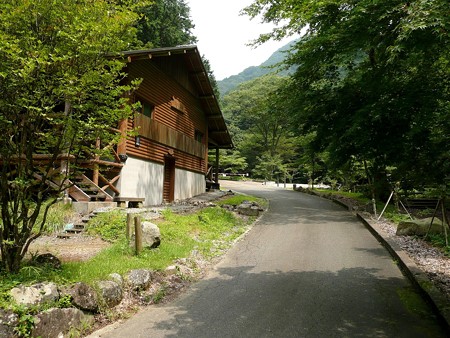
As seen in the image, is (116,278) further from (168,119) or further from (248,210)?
(168,119)

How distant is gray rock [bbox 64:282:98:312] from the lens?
467cm

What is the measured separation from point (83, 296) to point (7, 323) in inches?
42.9

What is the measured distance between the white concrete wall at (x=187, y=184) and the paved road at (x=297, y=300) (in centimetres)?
976

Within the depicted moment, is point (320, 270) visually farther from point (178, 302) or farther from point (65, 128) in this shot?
point (65, 128)

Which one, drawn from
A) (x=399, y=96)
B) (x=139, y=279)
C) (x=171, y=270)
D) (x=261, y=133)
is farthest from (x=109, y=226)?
(x=261, y=133)

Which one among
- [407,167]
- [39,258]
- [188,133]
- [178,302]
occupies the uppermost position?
[188,133]

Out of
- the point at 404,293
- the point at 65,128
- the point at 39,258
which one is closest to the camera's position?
the point at 65,128

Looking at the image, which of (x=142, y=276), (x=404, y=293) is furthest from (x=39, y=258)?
(x=404, y=293)

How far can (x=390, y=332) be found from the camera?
184 inches

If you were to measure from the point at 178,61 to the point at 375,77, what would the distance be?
15385 mm

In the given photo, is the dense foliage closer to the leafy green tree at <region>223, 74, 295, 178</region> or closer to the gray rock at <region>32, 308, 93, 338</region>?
the gray rock at <region>32, 308, 93, 338</region>

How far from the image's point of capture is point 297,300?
19.4 feet

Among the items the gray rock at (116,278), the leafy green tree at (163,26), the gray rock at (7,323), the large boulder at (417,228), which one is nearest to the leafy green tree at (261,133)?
the leafy green tree at (163,26)

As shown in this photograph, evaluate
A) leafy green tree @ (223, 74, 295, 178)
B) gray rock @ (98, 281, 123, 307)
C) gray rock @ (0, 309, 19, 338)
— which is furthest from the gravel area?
leafy green tree @ (223, 74, 295, 178)
